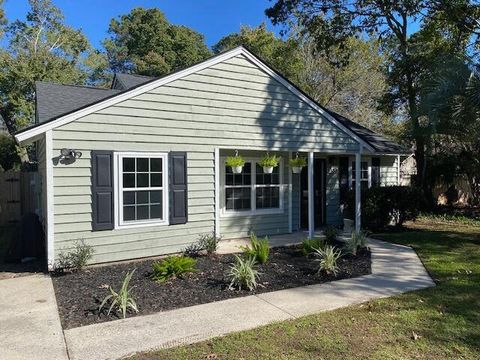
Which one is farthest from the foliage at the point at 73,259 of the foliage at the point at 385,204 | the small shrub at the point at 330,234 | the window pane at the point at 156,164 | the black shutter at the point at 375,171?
the black shutter at the point at 375,171

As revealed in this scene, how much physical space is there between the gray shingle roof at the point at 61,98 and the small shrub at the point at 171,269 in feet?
10.7

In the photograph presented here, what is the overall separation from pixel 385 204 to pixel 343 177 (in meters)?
1.92

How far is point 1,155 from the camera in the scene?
77.3ft

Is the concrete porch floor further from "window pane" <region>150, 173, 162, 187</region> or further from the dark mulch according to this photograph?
"window pane" <region>150, 173, 162, 187</region>

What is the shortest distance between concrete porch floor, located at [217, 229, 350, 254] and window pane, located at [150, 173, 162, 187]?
78.7 inches

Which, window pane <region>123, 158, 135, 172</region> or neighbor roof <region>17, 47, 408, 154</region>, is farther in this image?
window pane <region>123, 158, 135, 172</region>

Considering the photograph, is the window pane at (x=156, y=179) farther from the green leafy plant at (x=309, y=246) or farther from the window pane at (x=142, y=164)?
the green leafy plant at (x=309, y=246)

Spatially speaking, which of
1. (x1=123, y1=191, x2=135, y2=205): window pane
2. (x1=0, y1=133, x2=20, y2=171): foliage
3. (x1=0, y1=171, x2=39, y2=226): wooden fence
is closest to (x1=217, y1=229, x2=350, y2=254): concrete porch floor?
(x1=123, y1=191, x2=135, y2=205): window pane

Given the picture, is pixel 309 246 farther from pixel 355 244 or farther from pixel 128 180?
pixel 128 180

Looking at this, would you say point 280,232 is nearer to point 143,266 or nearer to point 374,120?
point 143,266

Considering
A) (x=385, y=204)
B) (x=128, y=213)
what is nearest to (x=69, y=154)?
(x=128, y=213)

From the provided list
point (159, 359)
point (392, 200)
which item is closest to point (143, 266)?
point (159, 359)

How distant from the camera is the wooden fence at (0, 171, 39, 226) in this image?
13.1 meters

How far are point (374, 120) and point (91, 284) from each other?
2488cm
